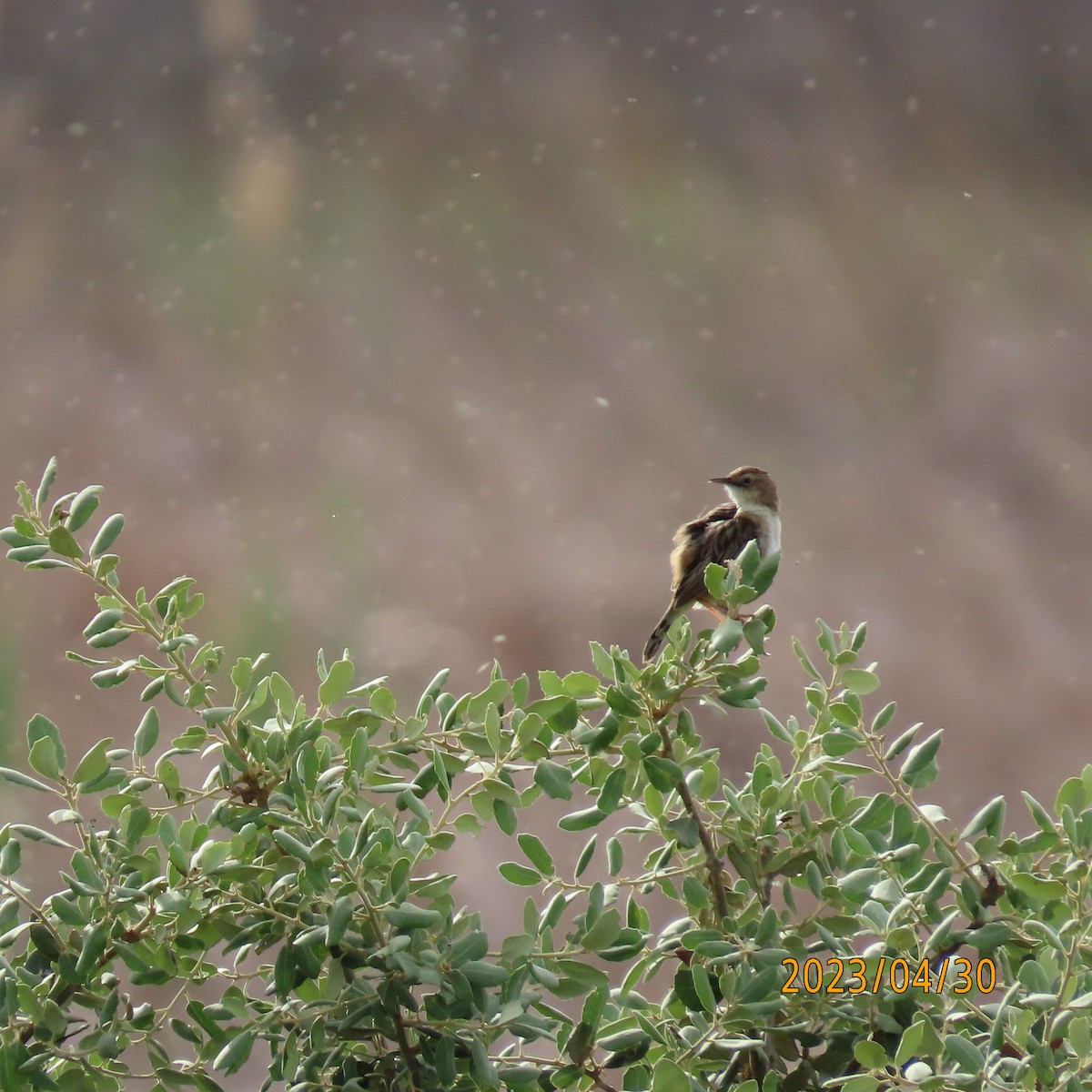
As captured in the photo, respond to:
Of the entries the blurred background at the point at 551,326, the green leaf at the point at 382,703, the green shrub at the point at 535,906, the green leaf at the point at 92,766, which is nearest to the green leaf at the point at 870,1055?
the green shrub at the point at 535,906

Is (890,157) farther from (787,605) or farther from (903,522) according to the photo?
→ (787,605)

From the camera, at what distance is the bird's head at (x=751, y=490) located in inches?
63.3

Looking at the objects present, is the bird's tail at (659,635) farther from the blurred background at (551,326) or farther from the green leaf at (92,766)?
the green leaf at (92,766)

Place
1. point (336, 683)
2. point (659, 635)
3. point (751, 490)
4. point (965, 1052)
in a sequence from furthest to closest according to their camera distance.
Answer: point (751, 490) → point (659, 635) → point (336, 683) → point (965, 1052)

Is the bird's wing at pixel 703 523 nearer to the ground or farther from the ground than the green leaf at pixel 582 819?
farther from the ground

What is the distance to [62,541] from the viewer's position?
0.76 m

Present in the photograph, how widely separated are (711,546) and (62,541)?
935mm

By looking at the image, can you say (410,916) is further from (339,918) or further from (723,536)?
(723,536)

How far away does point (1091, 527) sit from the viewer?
1.90m

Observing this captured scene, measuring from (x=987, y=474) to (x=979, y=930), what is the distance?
1.32 m

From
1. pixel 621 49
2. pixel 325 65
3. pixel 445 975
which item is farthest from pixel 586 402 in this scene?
pixel 445 975

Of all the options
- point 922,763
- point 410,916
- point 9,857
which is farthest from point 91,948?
point 922,763

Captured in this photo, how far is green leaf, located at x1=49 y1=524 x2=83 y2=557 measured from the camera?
0.75 meters
